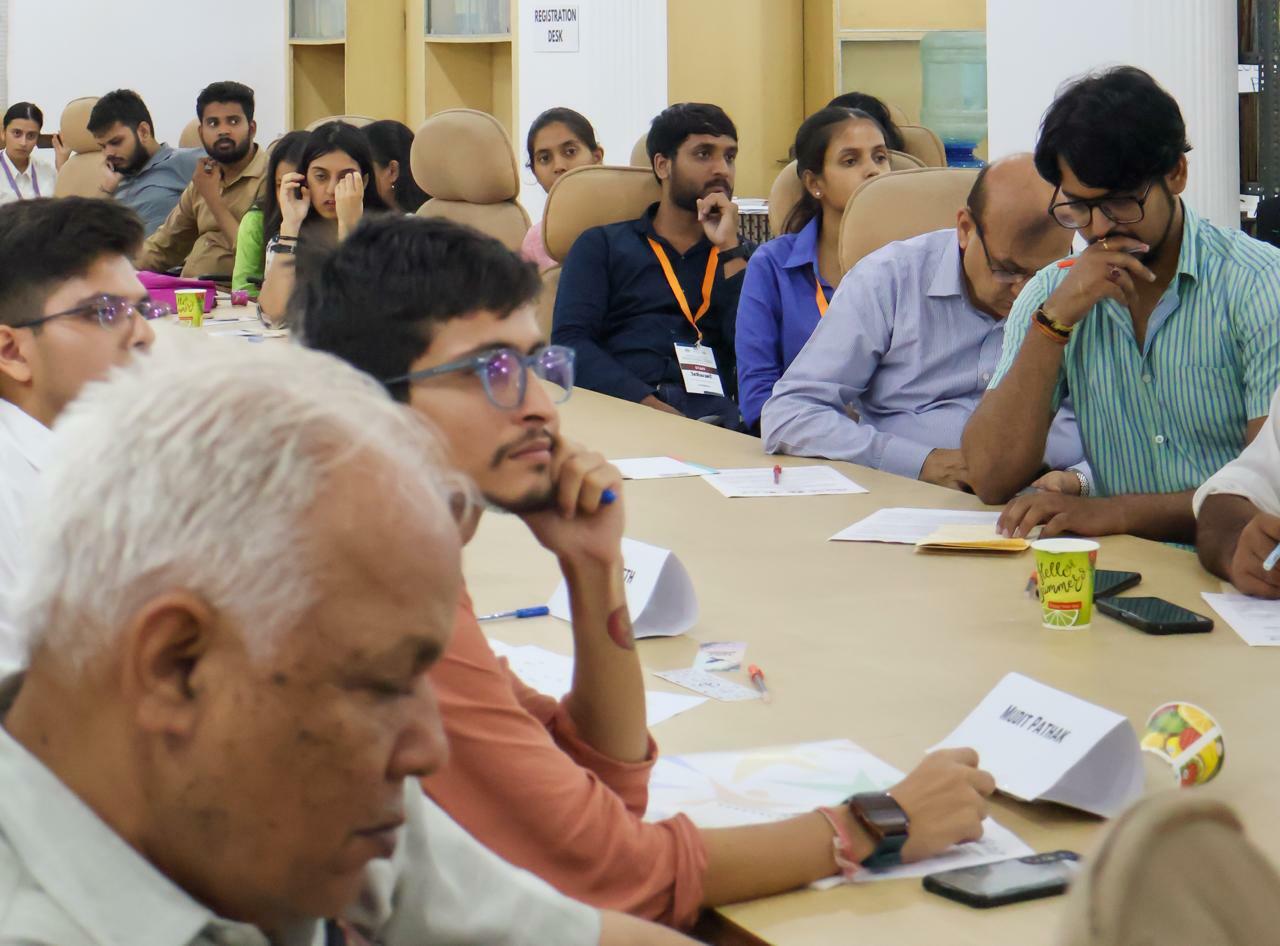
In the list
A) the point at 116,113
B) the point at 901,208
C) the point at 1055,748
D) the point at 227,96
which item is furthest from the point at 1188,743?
the point at 116,113

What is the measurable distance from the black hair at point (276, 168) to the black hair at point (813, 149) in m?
2.00

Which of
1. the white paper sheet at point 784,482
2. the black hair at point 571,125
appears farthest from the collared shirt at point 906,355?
the black hair at point 571,125

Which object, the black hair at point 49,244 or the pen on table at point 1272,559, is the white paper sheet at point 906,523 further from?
the black hair at point 49,244

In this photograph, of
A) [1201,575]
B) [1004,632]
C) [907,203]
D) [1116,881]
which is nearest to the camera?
[1116,881]

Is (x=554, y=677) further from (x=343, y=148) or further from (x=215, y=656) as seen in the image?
(x=343, y=148)

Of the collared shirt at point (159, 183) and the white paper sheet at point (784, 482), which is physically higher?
the collared shirt at point (159, 183)

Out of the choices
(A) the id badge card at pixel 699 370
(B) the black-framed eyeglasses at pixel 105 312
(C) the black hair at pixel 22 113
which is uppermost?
(C) the black hair at pixel 22 113

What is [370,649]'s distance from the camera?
0.74 metres

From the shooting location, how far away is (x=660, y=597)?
192 cm

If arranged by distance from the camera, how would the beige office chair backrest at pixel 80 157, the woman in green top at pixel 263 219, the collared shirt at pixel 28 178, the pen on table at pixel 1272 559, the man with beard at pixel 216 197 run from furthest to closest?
1. the collared shirt at pixel 28 178
2. the beige office chair backrest at pixel 80 157
3. the man with beard at pixel 216 197
4. the woman in green top at pixel 263 219
5. the pen on table at pixel 1272 559

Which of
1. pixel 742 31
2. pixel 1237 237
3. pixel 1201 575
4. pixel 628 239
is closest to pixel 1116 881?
pixel 1201 575

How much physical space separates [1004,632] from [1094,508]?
534mm

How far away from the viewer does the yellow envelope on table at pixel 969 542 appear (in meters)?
2.24

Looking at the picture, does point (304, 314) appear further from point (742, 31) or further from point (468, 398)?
point (742, 31)
